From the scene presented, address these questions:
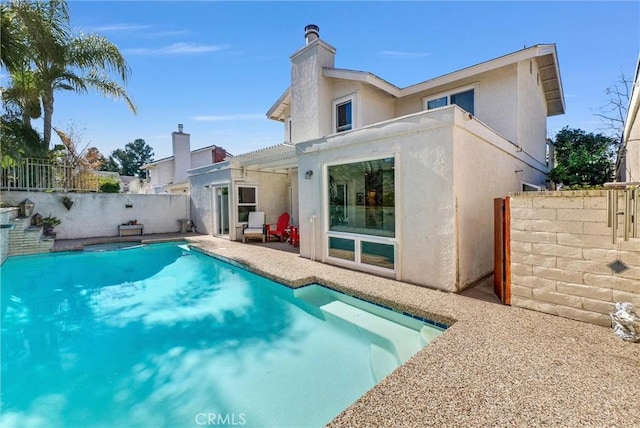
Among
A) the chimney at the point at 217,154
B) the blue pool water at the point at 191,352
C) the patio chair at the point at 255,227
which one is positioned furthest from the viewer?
the chimney at the point at 217,154

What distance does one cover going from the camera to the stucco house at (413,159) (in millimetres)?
6355

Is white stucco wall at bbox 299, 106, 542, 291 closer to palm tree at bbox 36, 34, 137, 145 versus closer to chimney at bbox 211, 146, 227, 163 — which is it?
palm tree at bbox 36, 34, 137, 145

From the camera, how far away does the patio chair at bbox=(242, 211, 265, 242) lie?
14078 mm

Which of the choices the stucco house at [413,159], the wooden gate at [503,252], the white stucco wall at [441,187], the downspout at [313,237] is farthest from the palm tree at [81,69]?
the wooden gate at [503,252]

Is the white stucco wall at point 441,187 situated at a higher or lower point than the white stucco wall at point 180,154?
lower

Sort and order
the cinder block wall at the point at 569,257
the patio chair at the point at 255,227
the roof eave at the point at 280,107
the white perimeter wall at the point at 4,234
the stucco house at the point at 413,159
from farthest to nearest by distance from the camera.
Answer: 1. the patio chair at the point at 255,227
2. the roof eave at the point at 280,107
3. the white perimeter wall at the point at 4,234
4. the stucco house at the point at 413,159
5. the cinder block wall at the point at 569,257

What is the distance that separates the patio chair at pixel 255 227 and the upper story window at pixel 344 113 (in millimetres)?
6115

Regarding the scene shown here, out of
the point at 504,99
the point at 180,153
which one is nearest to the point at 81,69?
the point at 180,153

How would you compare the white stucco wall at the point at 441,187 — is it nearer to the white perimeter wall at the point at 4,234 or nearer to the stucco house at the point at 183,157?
the white perimeter wall at the point at 4,234

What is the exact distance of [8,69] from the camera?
7547mm

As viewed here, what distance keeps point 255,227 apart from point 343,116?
6991 millimetres

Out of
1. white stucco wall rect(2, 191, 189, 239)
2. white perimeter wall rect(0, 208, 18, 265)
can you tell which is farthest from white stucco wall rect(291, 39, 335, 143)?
white perimeter wall rect(0, 208, 18, 265)

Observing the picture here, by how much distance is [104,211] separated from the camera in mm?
15977

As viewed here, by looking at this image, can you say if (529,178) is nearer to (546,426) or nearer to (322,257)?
(322,257)
